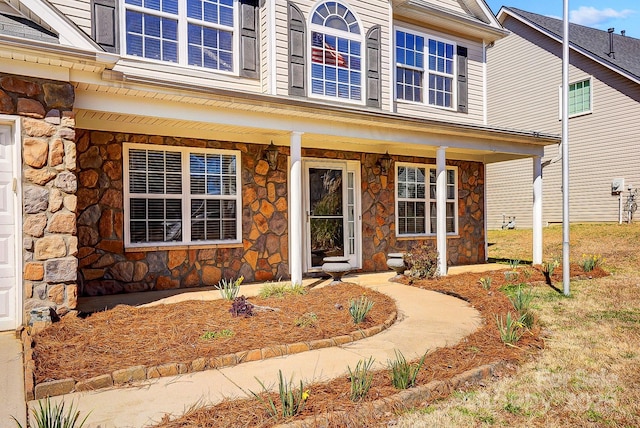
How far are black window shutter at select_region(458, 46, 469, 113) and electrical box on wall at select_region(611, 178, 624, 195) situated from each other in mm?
7101

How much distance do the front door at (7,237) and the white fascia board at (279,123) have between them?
3.04ft

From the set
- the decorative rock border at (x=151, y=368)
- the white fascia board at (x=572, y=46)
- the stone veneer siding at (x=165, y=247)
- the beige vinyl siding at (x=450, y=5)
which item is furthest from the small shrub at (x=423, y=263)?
the white fascia board at (x=572, y=46)

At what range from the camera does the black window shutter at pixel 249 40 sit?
313 inches

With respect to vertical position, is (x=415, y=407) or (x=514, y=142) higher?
(x=514, y=142)

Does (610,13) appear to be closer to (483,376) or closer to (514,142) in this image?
(514,142)

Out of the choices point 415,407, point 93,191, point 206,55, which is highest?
point 206,55

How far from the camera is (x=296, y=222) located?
22.5 ft

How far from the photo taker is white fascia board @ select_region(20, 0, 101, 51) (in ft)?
15.8

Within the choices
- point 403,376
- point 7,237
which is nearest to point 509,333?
point 403,376

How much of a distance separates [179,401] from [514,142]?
8407 mm

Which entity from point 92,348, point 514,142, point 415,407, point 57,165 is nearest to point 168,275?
point 57,165

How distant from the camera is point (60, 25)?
493cm

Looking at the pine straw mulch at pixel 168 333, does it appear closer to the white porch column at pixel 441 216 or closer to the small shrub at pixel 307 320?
the small shrub at pixel 307 320

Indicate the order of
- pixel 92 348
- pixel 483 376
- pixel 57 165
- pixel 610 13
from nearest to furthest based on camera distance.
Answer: pixel 483 376 → pixel 92 348 → pixel 57 165 → pixel 610 13
